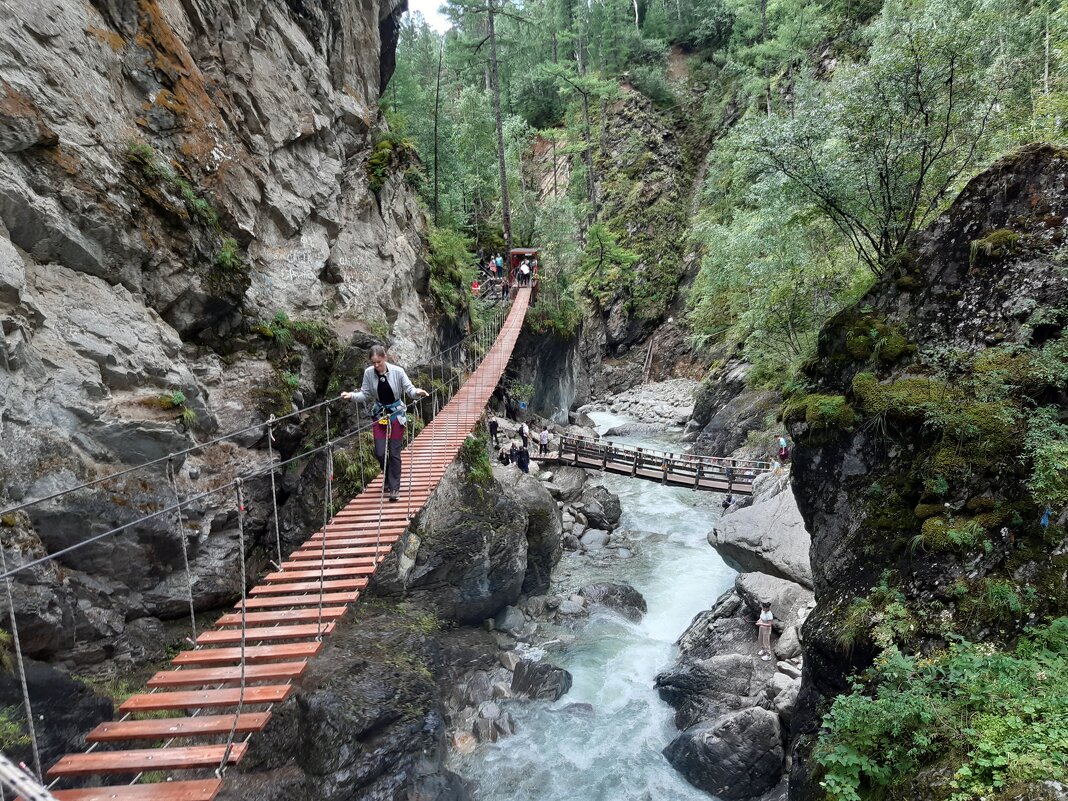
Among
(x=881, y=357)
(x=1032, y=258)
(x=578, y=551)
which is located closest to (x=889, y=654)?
(x=881, y=357)

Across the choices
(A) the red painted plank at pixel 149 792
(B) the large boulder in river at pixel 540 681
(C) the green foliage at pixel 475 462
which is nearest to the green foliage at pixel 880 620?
(A) the red painted plank at pixel 149 792

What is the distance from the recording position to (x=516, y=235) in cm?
1945

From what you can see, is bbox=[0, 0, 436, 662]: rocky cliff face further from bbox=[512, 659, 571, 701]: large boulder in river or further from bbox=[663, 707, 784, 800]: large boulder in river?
bbox=[663, 707, 784, 800]: large boulder in river

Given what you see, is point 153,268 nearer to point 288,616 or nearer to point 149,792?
point 288,616

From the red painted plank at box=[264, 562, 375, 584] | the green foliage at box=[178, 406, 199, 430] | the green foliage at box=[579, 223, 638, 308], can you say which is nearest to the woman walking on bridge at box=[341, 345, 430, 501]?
the red painted plank at box=[264, 562, 375, 584]

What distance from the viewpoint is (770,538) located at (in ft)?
28.4

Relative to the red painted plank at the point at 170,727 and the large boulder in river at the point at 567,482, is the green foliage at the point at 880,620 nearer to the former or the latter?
the red painted plank at the point at 170,727

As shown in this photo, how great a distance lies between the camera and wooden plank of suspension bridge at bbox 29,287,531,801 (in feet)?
8.01

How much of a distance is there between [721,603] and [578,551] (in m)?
3.70

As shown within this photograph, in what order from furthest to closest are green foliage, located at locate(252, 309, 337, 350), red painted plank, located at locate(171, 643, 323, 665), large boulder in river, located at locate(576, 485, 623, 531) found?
large boulder in river, located at locate(576, 485, 623, 531)
green foliage, located at locate(252, 309, 337, 350)
red painted plank, located at locate(171, 643, 323, 665)

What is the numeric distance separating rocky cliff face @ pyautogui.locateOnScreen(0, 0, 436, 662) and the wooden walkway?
20.2ft

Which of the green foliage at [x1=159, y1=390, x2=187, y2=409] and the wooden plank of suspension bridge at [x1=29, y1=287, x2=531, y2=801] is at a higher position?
the green foliage at [x1=159, y1=390, x2=187, y2=409]

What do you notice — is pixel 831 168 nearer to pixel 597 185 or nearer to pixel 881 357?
pixel 881 357

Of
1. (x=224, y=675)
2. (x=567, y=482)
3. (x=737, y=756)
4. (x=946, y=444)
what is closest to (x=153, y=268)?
(x=224, y=675)
